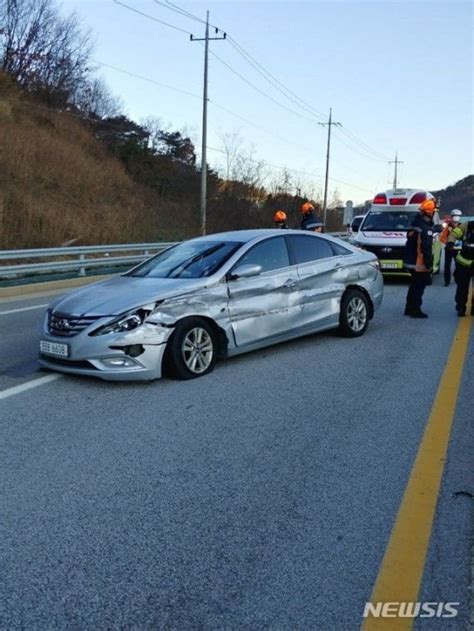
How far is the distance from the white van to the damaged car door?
26.0ft

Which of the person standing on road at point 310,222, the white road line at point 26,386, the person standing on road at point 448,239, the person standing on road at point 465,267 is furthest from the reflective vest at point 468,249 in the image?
the white road line at point 26,386

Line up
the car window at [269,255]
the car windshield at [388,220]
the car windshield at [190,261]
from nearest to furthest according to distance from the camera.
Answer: the car windshield at [190,261] → the car window at [269,255] → the car windshield at [388,220]

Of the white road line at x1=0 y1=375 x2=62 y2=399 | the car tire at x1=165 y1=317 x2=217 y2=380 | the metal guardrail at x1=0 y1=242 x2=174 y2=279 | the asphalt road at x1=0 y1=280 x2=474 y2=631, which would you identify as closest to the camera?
the asphalt road at x1=0 y1=280 x2=474 y2=631

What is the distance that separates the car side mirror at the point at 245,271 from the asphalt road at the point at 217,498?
1038 mm

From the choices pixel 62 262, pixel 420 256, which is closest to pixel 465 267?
pixel 420 256

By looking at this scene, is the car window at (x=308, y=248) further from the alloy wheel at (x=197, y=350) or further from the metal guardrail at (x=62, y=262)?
the metal guardrail at (x=62, y=262)

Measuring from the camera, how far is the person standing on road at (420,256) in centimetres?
1021

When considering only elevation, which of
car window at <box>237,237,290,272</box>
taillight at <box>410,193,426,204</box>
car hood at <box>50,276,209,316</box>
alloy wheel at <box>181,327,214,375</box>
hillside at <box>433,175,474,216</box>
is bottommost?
alloy wheel at <box>181,327,214,375</box>

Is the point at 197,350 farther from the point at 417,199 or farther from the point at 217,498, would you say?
the point at 417,199

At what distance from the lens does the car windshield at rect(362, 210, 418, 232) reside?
51.5ft

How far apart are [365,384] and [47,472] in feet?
10.9

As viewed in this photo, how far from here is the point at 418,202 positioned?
16.6 m

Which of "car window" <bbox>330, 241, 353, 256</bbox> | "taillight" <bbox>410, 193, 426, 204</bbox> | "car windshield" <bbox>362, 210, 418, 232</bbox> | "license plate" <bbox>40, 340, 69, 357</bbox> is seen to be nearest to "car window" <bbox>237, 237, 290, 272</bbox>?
"car window" <bbox>330, 241, 353, 256</bbox>

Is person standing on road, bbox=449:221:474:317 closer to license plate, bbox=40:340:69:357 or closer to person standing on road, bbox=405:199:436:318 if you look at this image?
person standing on road, bbox=405:199:436:318
